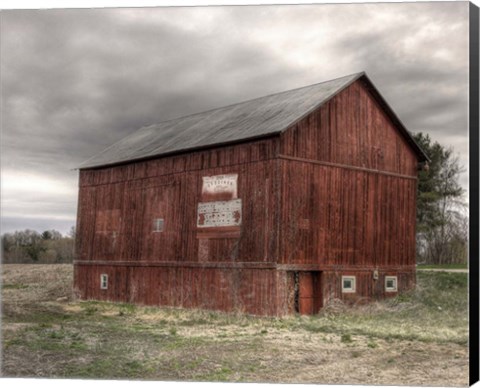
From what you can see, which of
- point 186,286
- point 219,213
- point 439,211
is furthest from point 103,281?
point 439,211

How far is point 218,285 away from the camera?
23.7 m

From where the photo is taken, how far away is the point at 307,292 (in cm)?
2286

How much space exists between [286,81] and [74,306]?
1285 cm

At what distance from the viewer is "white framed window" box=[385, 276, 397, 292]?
25.5m

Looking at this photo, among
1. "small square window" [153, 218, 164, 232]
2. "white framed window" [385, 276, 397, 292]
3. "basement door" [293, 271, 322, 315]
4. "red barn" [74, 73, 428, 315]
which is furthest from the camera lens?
"small square window" [153, 218, 164, 232]

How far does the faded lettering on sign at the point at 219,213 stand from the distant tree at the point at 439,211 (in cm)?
875

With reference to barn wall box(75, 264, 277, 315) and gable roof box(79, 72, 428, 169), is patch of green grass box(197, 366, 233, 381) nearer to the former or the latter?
barn wall box(75, 264, 277, 315)

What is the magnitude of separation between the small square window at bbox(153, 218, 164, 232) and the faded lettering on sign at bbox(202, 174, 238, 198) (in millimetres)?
2841

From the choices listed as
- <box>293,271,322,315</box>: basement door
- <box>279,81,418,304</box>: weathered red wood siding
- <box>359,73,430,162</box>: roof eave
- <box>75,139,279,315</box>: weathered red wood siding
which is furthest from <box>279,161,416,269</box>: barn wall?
<box>359,73,430,162</box>: roof eave

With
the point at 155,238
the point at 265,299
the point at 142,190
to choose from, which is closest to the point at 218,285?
the point at 265,299

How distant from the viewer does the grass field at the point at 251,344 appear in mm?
15117

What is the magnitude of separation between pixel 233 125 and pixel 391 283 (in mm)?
8137

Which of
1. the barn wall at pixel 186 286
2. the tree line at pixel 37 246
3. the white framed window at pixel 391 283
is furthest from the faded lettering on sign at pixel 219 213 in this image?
the tree line at pixel 37 246

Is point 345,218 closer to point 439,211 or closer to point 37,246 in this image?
point 439,211
